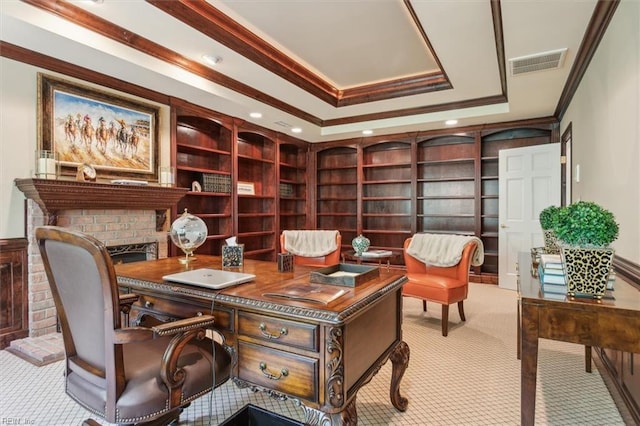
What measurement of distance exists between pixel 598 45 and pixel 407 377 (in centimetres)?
272

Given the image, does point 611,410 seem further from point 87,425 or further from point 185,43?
point 185,43

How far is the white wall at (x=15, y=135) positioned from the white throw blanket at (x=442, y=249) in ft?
11.7

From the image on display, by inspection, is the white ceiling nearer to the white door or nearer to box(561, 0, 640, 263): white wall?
box(561, 0, 640, 263): white wall

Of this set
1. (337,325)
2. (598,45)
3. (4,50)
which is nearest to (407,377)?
(337,325)

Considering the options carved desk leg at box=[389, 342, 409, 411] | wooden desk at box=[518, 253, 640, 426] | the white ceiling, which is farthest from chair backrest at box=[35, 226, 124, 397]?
the white ceiling

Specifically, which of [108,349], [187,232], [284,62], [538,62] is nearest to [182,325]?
[108,349]

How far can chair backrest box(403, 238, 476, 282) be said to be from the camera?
3229 mm

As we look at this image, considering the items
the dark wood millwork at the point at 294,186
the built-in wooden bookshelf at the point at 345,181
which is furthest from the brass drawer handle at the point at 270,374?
the dark wood millwork at the point at 294,186

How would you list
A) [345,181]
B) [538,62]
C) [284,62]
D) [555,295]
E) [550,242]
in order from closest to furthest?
[555,295] < [550,242] < [538,62] < [284,62] < [345,181]

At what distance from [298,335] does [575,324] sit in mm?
1011

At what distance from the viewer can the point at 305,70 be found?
3.87m

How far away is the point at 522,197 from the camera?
15.2 ft

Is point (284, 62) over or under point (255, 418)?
over

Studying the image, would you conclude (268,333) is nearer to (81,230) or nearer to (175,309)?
(175,309)
